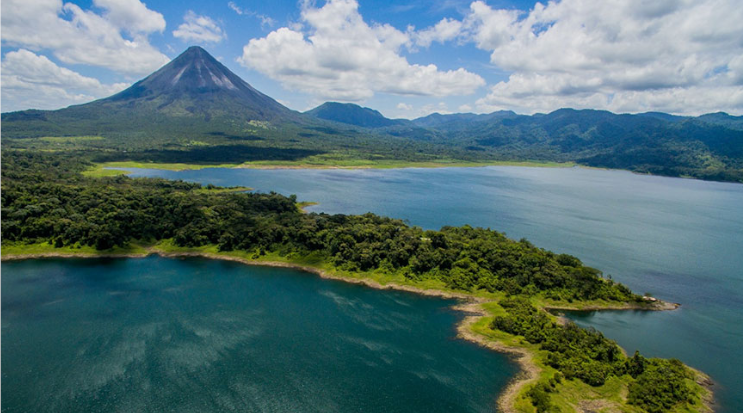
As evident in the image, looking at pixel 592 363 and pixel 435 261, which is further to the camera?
pixel 435 261

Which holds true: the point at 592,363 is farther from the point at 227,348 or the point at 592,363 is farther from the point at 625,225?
the point at 625,225

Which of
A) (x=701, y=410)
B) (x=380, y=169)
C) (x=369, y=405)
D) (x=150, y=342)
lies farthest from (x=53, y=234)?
(x=380, y=169)

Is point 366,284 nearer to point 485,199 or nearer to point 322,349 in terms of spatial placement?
point 322,349

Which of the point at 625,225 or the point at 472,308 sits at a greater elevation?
the point at 625,225

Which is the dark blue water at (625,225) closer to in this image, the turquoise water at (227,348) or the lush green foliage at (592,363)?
the lush green foliage at (592,363)

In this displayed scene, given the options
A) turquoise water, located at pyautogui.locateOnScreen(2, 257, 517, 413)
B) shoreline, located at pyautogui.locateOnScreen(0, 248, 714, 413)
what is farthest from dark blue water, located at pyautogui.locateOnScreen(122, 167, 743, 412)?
turquoise water, located at pyautogui.locateOnScreen(2, 257, 517, 413)

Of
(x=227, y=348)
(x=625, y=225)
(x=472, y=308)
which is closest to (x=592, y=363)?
(x=472, y=308)

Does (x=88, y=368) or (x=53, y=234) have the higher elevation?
(x=53, y=234)
